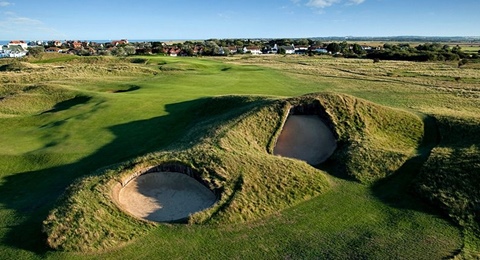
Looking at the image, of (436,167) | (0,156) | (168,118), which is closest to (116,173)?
(0,156)

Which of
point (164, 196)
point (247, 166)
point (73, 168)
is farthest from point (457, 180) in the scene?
point (73, 168)

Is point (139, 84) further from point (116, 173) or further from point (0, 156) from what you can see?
point (116, 173)

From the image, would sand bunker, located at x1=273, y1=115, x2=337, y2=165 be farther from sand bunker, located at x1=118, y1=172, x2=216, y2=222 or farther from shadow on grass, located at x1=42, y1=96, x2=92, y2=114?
shadow on grass, located at x1=42, y1=96, x2=92, y2=114

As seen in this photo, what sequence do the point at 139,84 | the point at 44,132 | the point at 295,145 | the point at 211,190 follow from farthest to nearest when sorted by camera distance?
1. the point at 139,84
2. the point at 44,132
3. the point at 295,145
4. the point at 211,190

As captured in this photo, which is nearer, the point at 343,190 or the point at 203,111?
the point at 343,190

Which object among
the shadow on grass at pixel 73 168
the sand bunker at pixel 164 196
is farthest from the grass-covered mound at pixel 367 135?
the shadow on grass at pixel 73 168

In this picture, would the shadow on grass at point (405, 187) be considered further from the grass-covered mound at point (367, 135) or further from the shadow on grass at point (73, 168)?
the shadow on grass at point (73, 168)
